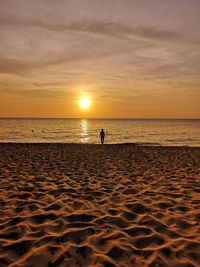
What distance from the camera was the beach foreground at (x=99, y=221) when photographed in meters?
2.87

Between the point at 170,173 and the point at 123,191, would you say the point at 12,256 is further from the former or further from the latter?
the point at 170,173

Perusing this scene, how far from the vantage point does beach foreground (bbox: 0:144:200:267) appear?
2.87 metres

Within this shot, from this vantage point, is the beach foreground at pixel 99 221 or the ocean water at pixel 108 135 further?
the ocean water at pixel 108 135

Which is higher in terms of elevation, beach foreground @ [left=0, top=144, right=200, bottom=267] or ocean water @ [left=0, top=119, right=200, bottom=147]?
beach foreground @ [left=0, top=144, right=200, bottom=267]

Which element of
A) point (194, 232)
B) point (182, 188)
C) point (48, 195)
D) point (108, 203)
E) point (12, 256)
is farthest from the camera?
point (182, 188)

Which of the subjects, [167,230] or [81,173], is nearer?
[167,230]

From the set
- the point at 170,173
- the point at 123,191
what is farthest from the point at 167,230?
the point at 170,173

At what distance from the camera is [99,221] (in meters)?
3.89

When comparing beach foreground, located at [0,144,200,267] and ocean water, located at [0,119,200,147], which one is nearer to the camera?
beach foreground, located at [0,144,200,267]

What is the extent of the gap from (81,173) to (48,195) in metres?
2.59

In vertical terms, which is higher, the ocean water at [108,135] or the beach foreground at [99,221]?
the beach foreground at [99,221]

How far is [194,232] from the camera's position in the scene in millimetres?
3514

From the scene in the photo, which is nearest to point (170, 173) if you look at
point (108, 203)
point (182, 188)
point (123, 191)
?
point (182, 188)

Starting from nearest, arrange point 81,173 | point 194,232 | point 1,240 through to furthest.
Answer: point 1,240 < point 194,232 < point 81,173
